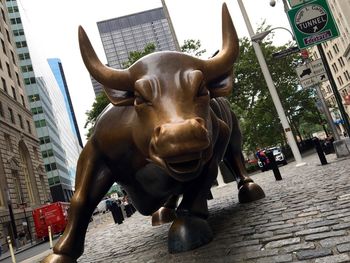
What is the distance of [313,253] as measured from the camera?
2695 millimetres

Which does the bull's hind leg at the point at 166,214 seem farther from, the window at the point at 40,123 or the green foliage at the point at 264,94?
the window at the point at 40,123

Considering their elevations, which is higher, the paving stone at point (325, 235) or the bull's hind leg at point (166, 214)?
the bull's hind leg at point (166, 214)

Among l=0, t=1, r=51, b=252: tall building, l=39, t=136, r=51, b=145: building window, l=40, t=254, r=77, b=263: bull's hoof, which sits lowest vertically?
l=40, t=254, r=77, b=263: bull's hoof

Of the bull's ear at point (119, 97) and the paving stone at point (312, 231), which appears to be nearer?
the paving stone at point (312, 231)

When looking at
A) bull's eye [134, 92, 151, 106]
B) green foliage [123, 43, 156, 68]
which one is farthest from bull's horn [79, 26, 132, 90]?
green foliage [123, 43, 156, 68]

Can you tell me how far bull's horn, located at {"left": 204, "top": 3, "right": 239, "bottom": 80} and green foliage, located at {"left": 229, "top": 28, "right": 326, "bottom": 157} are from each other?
77.0ft

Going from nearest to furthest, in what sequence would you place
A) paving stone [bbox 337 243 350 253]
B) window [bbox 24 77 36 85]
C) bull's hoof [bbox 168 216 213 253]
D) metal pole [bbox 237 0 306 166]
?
paving stone [bbox 337 243 350 253], bull's hoof [bbox 168 216 213 253], metal pole [bbox 237 0 306 166], window [bbox 24 77 36 85]

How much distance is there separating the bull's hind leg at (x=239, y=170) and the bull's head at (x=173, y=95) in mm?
2536

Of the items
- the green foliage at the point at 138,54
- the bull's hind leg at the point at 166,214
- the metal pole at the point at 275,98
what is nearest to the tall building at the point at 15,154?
the green foliage at the point at 138,54

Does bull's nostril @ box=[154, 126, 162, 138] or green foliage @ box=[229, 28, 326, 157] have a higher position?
green foliage @ box=[229, 28, 326, 157]

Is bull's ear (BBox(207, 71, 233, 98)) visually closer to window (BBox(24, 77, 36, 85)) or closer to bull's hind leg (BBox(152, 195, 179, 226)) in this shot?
bull's hind leg (BBox(152, 195, 179, 226))

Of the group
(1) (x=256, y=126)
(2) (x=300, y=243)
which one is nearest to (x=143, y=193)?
(2) (x=300, y=243)

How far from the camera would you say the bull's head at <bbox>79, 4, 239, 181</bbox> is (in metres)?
2.76

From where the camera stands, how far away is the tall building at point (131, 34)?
55344mm
